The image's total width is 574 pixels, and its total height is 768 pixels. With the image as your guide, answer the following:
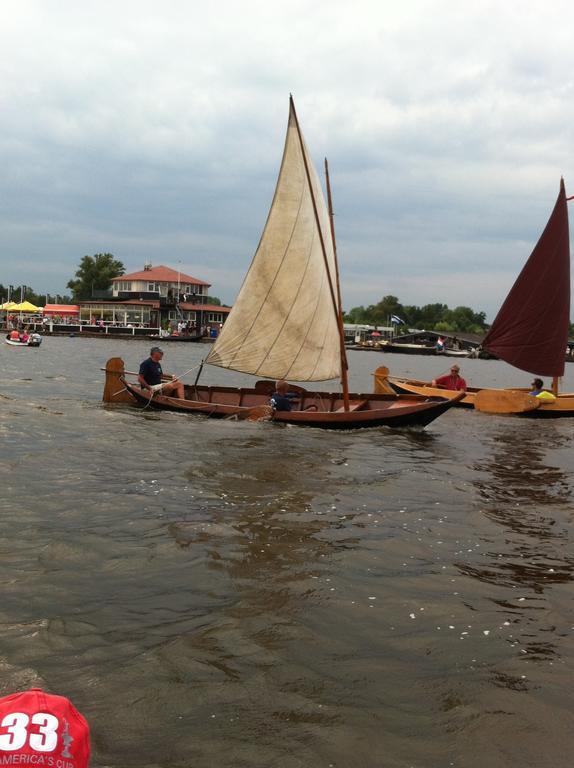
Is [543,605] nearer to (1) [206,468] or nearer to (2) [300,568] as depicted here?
(2) [300,568]

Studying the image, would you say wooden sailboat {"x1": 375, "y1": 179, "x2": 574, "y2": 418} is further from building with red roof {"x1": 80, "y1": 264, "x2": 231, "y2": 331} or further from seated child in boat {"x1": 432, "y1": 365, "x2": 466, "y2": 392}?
building with red roof {"x1": 80, "y1": 264, "x2": 231, "y2": 331}

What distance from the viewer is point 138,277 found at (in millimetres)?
117562

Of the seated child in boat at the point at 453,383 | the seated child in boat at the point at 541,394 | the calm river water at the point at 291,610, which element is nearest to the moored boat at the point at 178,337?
the seated child in boat at the point at 453,383

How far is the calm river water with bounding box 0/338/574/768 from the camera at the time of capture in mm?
4305

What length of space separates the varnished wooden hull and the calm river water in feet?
16.4

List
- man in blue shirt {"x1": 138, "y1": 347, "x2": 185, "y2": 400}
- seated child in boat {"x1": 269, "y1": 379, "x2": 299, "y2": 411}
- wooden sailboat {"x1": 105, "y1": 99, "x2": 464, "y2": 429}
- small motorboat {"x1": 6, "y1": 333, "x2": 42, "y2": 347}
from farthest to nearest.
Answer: small motorboat {"x1": 6, "y1": 333, "x2": 42, "y2": 347}
man in blue shirt {"x1": 138, "y1": 347, "x2": 185, "y2": 400}
wooden sailboat {"x1": 105, "y1": 99, "x2": 464, "y2": 429}
seated child in boat {"x1": 269, "y1": 379, "x2": 299, "y2": 411}

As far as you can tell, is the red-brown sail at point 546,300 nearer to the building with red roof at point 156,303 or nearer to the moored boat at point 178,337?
the moored boat at point 178,337

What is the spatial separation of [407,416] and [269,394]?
4830mm

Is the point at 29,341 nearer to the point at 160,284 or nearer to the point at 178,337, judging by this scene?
the point at 178,337

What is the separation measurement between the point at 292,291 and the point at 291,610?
13736 millimetres

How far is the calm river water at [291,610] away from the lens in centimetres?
430

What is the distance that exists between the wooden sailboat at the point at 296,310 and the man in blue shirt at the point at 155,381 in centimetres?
91

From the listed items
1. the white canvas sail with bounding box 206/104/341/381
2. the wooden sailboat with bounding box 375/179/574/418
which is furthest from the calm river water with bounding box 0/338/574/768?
the wooden sailboat with bounding box 375/179/574/418

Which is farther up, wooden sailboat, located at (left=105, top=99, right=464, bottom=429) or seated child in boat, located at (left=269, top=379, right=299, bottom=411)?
wooden sailboat, located at (left=105, top=99, right=464, bottom=429)
